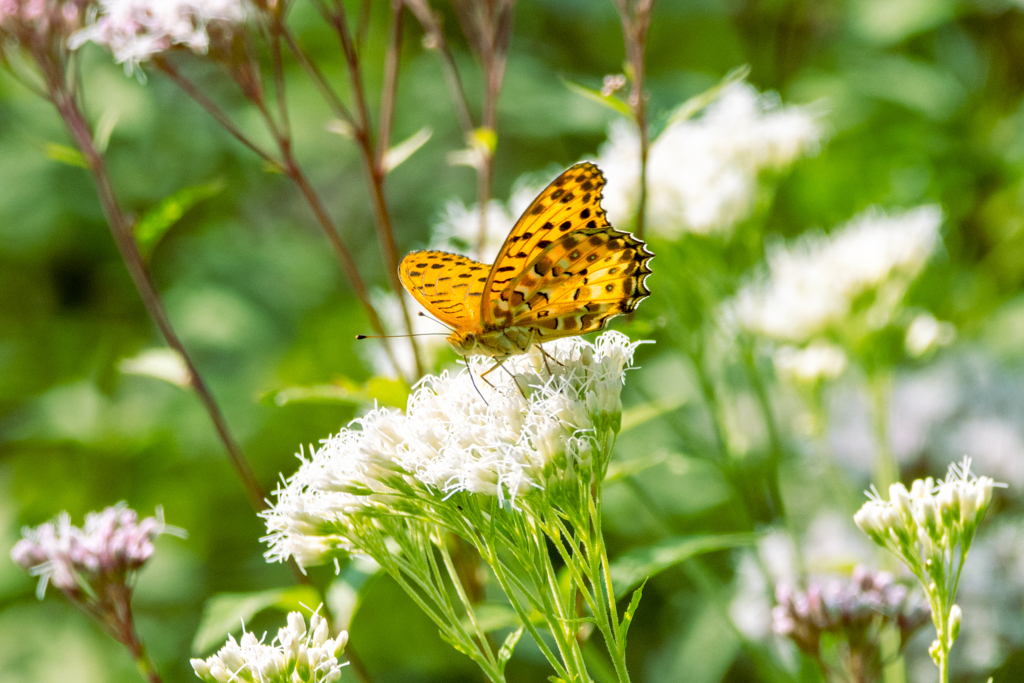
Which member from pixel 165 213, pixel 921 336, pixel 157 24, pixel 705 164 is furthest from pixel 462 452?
pixel 921 336

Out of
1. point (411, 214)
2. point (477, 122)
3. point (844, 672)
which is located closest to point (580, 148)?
point (477, 122)

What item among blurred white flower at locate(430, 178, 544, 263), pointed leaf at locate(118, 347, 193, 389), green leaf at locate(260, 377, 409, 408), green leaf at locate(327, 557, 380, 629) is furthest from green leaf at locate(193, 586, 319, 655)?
blurred white flower at locate(430, 178, 544, 263)

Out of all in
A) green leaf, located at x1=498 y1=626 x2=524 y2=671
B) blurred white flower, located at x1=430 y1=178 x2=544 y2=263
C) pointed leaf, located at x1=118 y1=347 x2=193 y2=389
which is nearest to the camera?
green leaf, located at x1=498 y1=626 x2=524 y2=671

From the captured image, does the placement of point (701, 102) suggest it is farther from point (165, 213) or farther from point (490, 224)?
point (165, 213)

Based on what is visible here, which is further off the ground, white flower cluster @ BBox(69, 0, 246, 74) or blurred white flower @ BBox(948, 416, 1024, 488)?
white flower cluster @ BBox(69, 0, 246, 74)

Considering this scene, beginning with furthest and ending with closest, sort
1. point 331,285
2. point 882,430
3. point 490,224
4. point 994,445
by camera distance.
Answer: point 331,285
point 994,445
point 490,224
point 882,430

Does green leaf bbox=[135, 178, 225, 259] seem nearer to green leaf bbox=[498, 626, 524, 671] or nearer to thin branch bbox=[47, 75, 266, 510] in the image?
thin branch bbox=[47, 75, 266, 510]

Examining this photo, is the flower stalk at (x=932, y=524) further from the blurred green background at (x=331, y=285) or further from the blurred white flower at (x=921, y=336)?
the blurred green background at (x=331, y=285)

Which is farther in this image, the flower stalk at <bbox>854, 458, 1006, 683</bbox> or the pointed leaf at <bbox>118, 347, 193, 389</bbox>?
the pointed leaf at <bbox>118, 347, 193, 389</bbox>
